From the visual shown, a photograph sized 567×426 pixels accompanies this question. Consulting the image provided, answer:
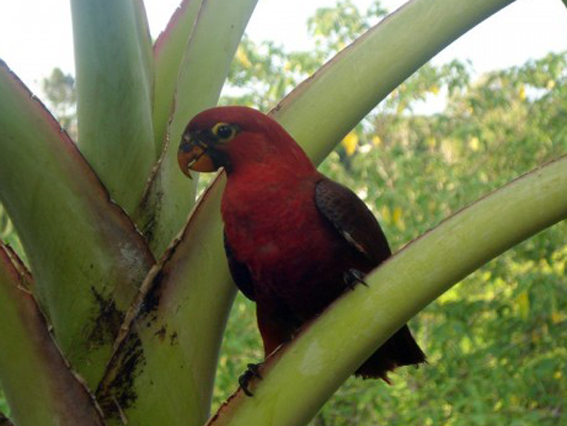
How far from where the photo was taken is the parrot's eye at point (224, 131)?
1.08 meters

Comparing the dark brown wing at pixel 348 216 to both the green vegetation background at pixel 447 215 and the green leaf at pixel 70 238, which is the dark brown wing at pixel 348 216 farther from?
the green vegetation background at pixel 447 215

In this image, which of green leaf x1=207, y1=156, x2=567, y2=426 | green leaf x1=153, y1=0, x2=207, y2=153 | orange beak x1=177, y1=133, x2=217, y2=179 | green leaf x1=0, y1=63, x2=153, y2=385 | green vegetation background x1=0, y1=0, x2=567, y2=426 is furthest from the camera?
green vegetation background x1=0, y1=0, x2=567, y2=426

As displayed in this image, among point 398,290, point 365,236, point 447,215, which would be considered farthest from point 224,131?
point 447,215

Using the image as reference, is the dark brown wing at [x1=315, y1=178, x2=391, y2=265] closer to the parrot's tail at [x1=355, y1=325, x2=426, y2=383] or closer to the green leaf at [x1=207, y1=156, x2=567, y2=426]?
the parrot's tail at [x1=355, y1=325, x2=426, y2=383]

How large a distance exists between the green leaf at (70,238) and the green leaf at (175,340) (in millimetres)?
29

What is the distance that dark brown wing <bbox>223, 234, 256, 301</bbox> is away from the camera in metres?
1.01

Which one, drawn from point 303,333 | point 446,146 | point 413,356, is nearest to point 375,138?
point 446,146

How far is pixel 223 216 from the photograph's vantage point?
40.4 inches

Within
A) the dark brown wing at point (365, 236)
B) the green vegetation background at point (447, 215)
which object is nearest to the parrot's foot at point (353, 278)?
the dark brown wing at point (365, 236)

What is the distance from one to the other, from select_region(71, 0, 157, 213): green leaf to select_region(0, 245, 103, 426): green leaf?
17cm

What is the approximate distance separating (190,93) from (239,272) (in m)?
0.25

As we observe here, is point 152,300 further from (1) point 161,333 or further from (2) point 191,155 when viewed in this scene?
(2) point 191,155

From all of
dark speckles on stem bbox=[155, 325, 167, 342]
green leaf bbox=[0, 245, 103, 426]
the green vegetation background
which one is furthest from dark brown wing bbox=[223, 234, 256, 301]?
the green vegetation background

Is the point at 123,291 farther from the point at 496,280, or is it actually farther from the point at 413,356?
the point at 496,280
